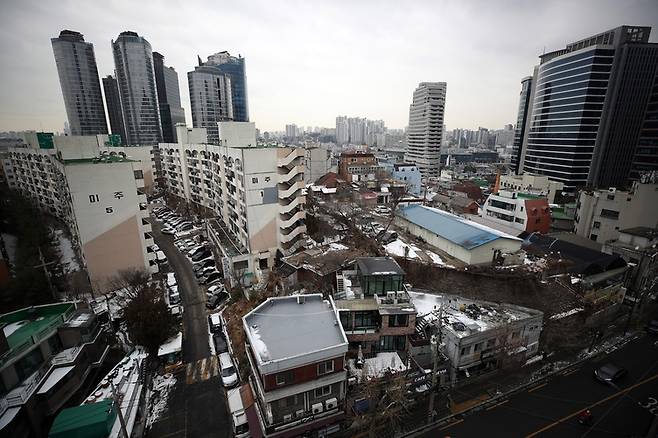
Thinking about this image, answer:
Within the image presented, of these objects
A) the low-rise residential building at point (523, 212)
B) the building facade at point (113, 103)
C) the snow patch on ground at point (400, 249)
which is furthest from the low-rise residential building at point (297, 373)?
the building facade at point (113, 103)

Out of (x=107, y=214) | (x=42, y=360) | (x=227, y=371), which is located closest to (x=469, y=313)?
(x=227, y=371)

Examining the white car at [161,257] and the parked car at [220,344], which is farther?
the white car at [161,257]

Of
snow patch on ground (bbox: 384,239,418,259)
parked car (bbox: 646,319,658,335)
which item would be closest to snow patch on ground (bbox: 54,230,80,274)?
snow patch on ground (bbox: 384,239,418,259)

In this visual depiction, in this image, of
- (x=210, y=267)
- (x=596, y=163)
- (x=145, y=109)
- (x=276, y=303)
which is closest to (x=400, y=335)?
(x=276, y=303)

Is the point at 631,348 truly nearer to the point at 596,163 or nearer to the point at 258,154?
the point at 258,154

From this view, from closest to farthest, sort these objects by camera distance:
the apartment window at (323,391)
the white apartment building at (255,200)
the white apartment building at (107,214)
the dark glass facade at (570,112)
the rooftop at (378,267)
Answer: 1. the apartment window at (323,391)
2. the rooftop at (378,267)
3. the white apartment building at (107,214)
4. the white apartment building at (255,200)
5. the dark glass facade at (570,112)

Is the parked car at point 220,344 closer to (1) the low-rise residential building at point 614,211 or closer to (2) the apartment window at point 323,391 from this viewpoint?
(2) the apartment window at point 323,391

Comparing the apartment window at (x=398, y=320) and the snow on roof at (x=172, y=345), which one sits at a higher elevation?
the apartment window at (x=398, y=320)
